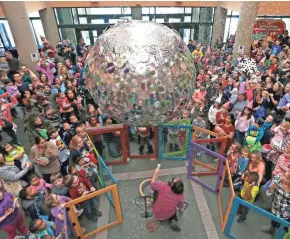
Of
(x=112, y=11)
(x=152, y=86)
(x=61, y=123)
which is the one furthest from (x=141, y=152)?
(x=112, y=11)

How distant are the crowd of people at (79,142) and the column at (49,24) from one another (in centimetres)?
430

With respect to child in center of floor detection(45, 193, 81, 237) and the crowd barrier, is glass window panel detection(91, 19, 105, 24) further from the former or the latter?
child in center of floor detection(45, 193, 81, 237)

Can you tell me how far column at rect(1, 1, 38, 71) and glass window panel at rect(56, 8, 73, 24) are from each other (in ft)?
12.5

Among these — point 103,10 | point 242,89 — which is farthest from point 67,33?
point 242,89

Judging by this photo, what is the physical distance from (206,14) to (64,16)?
21.9 feet

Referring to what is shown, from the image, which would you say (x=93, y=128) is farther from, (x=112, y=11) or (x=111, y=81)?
(x=112, y=11)

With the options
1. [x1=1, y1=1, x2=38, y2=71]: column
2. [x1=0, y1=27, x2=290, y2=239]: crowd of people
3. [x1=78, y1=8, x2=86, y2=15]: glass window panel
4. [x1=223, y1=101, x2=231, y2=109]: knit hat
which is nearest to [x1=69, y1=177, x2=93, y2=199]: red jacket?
[x1=0, y1=27, x2=290, y2=239]: crowd of people

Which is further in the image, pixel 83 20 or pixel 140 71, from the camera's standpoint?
pixel 83 20

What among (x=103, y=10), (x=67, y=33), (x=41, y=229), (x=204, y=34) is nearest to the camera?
(x=41, y=229)

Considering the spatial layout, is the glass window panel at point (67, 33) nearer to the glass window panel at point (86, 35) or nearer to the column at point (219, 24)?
the glass window panel at point (86, 35)

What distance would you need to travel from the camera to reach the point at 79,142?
4.34m

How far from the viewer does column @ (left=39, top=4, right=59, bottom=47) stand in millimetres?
10539

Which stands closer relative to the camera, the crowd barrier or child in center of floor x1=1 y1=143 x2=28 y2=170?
child in center of floor x1=1 y1=143 x2=28 y2=170

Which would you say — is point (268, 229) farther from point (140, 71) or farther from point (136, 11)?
point (136, 11)
